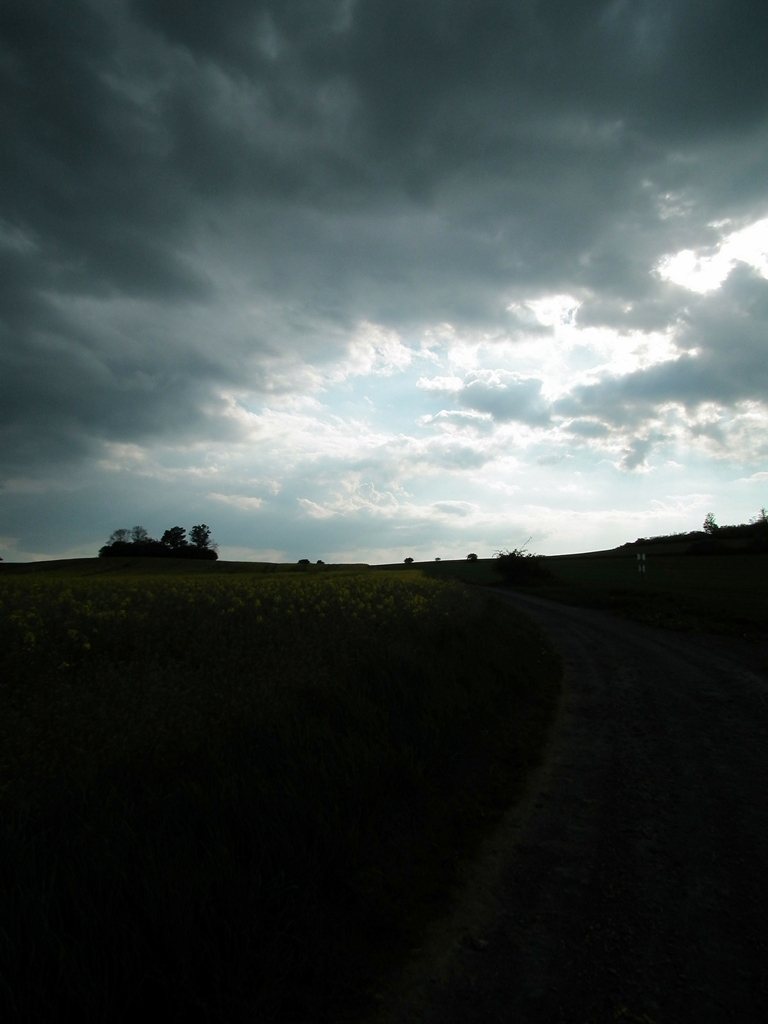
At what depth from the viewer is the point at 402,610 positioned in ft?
47.1

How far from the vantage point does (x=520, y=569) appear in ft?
158

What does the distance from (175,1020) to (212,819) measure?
1.40 meters

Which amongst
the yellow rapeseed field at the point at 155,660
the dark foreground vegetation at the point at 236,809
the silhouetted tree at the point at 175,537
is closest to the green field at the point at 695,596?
the yellow rapeseed field at the point at 155,660

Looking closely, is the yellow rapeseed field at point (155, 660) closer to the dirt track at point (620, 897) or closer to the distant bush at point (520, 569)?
the dirt track at point (620, 897)

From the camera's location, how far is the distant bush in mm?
47688

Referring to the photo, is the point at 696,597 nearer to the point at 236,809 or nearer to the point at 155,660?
the point at 155,660

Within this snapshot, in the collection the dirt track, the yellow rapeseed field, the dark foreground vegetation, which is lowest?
the dirt track

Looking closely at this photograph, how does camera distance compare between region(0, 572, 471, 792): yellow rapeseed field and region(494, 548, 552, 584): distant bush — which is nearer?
region(0, 572, 471, 792): yellow rapeseed field

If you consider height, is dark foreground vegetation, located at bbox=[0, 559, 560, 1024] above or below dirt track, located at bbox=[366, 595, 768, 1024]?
above

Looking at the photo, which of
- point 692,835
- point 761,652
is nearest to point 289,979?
point 692,835

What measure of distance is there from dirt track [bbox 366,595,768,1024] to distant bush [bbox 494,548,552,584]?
4161 centimetres

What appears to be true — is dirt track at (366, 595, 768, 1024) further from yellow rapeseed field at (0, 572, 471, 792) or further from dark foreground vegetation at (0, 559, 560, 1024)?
yellow rapeseed field at (0, 572, 471, 792)

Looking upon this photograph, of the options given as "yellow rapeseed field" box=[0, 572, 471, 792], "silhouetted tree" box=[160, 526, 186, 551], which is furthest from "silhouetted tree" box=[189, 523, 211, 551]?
"yellow rapeseed field" box=[0, 572, 471, 792]

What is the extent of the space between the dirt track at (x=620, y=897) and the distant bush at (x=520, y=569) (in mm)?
41611
